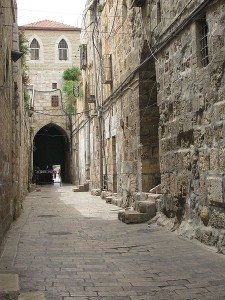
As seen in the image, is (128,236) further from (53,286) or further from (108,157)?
(108,157)

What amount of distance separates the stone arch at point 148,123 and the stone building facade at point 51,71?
2140 cm

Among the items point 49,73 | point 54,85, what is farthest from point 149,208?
point 49,73

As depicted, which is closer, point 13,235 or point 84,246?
point 84,246

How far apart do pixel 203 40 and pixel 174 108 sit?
144 cm

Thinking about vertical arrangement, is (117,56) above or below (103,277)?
above

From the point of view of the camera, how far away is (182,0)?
275 inches

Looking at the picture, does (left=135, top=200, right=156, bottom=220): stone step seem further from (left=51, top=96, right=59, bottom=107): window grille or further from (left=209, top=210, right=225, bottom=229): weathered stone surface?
(left=51, top=96, right=59, bottom=107): window grille

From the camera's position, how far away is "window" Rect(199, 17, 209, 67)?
6.36m

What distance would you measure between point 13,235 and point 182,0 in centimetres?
488

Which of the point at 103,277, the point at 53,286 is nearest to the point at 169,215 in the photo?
the point at 103,277

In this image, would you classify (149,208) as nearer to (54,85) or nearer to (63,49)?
(54,85)

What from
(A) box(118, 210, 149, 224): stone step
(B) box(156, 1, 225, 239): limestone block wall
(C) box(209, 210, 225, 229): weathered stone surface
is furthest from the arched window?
(C) box(209, 210, 225, 229): weathered stone surface

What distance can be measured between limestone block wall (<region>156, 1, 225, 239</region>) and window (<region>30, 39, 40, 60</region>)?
27.1 meters

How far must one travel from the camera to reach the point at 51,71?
3378cm
